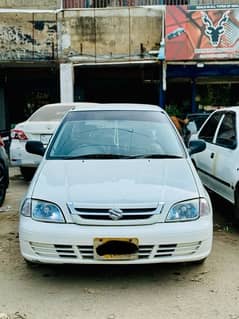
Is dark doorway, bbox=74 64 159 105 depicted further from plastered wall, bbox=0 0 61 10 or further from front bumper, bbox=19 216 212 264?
front bumper, bbox=19 216 212 264

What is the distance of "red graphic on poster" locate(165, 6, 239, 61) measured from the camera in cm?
1320

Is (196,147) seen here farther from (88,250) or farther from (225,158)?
(88,250)

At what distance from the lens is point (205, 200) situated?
417 cm

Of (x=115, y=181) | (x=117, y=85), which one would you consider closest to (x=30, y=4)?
(x=117, y=85)

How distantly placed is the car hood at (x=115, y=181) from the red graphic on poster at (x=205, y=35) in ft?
29.8

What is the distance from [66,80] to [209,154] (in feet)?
27.1

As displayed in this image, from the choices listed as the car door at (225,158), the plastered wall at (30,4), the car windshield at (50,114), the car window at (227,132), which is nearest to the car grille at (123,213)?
the car door at (225,158)

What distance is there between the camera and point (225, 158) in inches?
242

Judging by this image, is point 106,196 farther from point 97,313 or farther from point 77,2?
point 77,2

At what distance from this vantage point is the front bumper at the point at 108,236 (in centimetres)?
383

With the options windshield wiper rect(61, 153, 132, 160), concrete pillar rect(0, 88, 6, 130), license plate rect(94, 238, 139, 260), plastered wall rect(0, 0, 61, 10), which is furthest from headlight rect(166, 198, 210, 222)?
concrete pillar rect(0, 88, 6, 130)

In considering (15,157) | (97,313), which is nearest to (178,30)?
(15,157)

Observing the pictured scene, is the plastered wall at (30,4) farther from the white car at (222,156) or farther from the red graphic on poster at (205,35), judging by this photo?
the white car at (222,156)

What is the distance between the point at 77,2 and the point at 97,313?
1287 cm
